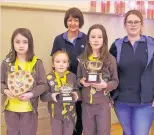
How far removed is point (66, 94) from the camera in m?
2.07

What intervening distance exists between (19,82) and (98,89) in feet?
1.93

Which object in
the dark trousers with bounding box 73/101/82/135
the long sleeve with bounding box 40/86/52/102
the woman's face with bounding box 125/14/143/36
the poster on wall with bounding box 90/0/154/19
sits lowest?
the dark trousers with bounding box 73/101/82/135

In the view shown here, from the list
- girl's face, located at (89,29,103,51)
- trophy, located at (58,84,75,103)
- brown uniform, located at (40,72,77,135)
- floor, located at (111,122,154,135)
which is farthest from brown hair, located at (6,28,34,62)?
floor, located at (111,122,154,135)

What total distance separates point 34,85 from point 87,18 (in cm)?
140

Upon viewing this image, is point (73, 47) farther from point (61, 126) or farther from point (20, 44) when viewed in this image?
point (61, 126)

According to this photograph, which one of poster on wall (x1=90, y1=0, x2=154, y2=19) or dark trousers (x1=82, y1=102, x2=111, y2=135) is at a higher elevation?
poster on wall (x1=90, y1=0, x2=154, y2=19)

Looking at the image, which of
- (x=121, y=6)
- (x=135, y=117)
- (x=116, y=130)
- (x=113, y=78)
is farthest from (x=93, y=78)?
(x=121, y=6)

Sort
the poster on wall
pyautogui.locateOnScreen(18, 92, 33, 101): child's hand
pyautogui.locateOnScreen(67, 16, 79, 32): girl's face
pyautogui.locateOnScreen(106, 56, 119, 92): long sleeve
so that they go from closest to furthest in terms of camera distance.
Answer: pyautogui.locateOnScreen(18, 92, 33, 101): child's hand
pyautogui.locateOnScreen(106, 56, 119, 92): long sleeve
pyautogui.locateOnScreen(67, 16, 79, 32): girl's face
the poster on wall

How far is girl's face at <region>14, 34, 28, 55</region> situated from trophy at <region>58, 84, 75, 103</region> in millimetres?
398

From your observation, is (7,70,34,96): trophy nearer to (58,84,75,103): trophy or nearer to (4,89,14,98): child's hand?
(4,89,14,98): child's hand

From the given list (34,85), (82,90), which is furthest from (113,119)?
(34,85)

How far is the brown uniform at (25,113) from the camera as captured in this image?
80.2 inches

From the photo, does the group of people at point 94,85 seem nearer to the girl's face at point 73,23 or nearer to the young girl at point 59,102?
the young girl at point 59,102

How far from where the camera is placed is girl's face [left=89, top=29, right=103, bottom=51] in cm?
212
